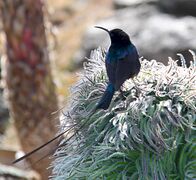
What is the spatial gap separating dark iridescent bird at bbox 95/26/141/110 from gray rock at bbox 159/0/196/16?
8.64 metres

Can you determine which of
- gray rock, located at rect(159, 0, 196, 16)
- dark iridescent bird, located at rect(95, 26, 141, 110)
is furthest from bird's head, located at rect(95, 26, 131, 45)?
gray rock, located at rect(159, 0, 196, 16)

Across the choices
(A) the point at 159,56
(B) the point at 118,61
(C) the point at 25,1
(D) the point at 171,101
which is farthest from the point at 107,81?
(A) the point at 159,56

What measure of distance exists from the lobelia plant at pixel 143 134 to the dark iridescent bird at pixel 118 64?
0.04 metres

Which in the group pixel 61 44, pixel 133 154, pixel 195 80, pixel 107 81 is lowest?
pixel 133 154

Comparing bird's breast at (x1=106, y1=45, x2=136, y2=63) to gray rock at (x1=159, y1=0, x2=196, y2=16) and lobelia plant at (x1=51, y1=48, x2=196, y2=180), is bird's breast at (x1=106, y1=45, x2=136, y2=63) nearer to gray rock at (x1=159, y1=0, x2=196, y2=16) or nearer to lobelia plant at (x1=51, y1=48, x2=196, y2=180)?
lobelia plant at (x1=51, y1=48, x2=196, y2=180)

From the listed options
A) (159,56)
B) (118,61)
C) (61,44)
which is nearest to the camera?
(118,61)

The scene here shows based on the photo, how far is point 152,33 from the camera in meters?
9.54

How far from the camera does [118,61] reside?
235cm

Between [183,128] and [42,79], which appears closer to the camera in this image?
[183,128]

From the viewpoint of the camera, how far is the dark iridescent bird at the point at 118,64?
2.25m

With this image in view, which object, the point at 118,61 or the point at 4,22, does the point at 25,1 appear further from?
the point at 118,61

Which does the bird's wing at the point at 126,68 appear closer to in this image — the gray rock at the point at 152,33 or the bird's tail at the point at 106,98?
the bird's tail at the point at 106,98

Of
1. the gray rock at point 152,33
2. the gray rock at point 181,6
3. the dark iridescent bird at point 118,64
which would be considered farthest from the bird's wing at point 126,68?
the gray rock at point 181,6

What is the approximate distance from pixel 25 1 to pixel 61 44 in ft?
19.7
